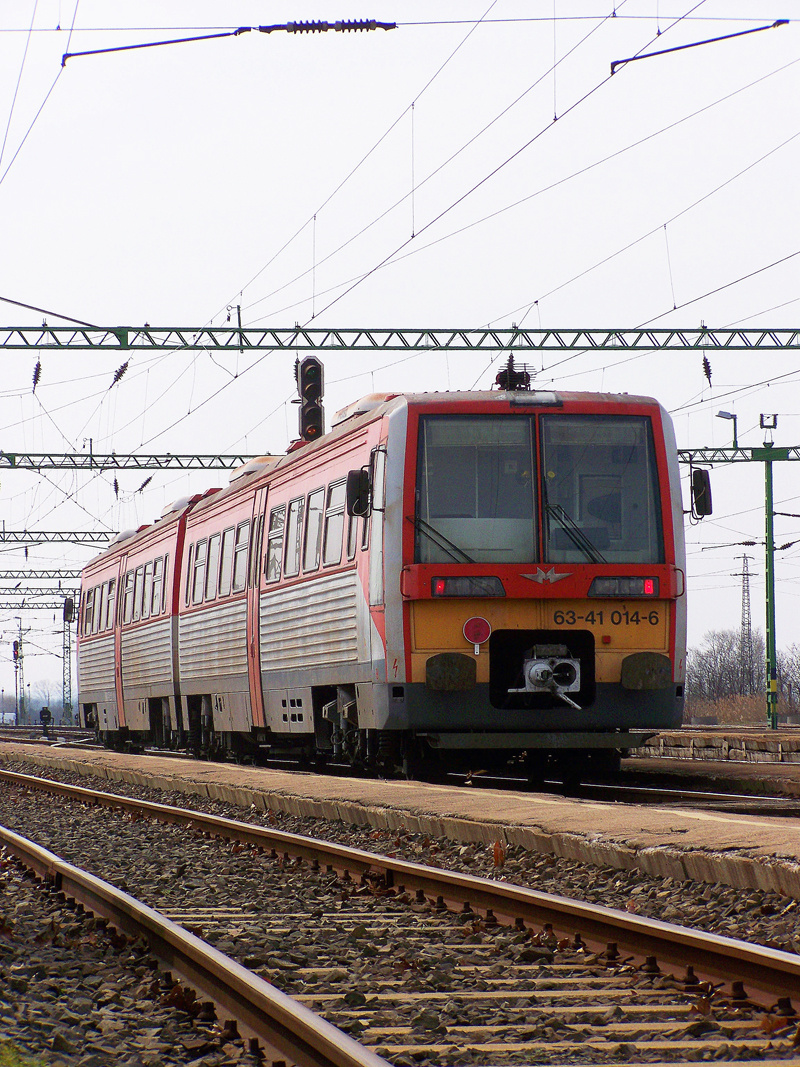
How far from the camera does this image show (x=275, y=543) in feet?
54.3

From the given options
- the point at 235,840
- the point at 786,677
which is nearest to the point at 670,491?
the point at 235,840

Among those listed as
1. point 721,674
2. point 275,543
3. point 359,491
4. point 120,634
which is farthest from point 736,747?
point 721,674

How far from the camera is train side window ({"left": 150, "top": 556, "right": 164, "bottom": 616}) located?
2284 centimetres

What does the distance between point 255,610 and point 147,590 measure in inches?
285

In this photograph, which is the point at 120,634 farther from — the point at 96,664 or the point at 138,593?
the point at 96,664

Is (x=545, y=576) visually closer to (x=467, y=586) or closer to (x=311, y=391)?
(x=467, y=586)

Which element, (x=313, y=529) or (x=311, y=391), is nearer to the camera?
(x=313, y=529)

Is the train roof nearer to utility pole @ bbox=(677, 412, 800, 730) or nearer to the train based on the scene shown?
the train

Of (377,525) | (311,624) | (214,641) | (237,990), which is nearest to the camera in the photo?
(237,990)

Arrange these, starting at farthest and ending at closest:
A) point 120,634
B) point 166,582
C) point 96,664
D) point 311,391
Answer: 1. point 96,664
2. point 120,634
3. point 166,582
4. point 311,391

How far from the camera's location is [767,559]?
34.9m

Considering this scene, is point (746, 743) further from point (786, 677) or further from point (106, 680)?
point (786, 677)

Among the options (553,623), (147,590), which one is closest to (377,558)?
(553,623)

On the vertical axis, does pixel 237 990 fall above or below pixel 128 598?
below
